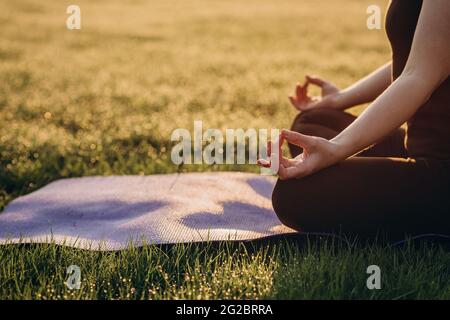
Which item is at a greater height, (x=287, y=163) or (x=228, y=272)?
(x=287, y=163)

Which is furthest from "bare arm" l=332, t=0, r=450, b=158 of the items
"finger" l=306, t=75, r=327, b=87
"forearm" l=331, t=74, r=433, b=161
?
"finger" l=306, t=75, r=327, b=87

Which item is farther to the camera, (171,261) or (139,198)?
(139,198)

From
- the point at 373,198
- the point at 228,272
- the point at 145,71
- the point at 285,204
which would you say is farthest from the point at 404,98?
the point at 145,71

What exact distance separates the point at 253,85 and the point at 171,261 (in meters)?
6.01

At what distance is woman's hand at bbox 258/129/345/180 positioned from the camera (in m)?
2.79

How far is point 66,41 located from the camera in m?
12.0

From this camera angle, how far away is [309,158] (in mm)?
2832

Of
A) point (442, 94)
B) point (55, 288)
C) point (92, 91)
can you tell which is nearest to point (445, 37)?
point (442, 94)

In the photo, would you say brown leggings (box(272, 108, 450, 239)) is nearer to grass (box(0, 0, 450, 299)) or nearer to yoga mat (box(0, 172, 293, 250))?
grass (box(0, 0, 450, 299))

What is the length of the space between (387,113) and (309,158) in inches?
15.2

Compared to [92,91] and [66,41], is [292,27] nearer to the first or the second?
[66,41]

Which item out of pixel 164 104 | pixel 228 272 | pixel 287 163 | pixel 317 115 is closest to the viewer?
pixel 228 272

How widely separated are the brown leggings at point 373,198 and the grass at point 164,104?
0.42ft

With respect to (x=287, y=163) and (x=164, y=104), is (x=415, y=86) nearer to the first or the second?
(x=287, y=163)
